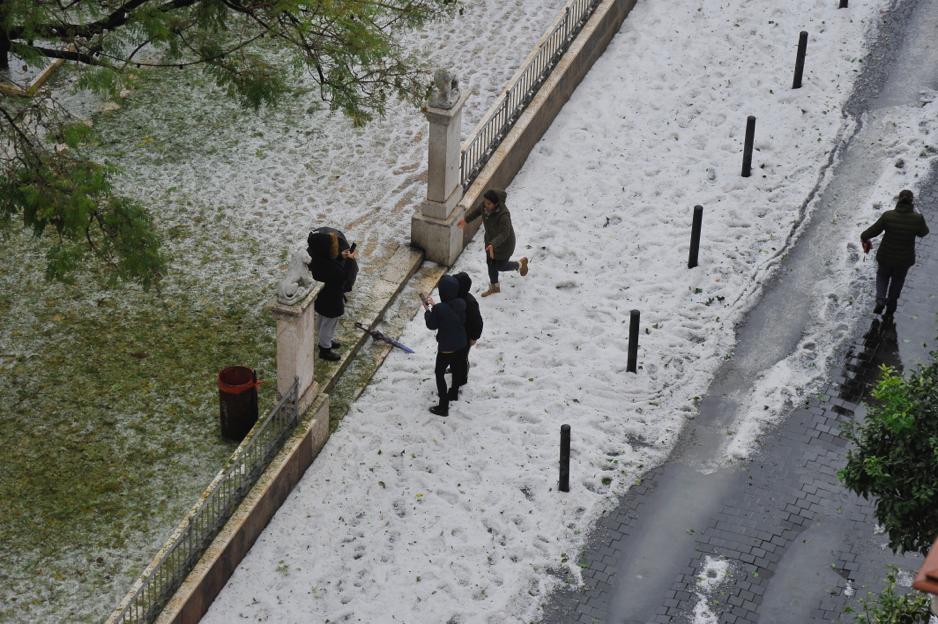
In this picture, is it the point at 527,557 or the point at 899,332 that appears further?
the point at 899,332

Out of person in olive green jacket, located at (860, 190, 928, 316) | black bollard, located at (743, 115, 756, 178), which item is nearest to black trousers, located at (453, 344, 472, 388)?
person in olive green jacket, located at (860, 190, 928, 316)

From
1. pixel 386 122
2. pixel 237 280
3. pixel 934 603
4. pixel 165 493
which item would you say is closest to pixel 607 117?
pixel 386 122

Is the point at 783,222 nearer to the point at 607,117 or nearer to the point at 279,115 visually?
the point at 607,117

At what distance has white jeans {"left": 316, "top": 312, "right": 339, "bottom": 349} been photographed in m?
15.1

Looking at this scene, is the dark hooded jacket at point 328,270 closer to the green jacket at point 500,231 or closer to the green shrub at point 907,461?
the green jacket at point 500,231

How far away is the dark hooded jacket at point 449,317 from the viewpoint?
1431cm

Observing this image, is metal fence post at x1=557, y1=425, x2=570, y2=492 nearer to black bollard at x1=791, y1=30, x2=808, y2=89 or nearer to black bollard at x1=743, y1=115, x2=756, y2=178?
black bollard at x1=743, y1=115, x2=756, y2=178

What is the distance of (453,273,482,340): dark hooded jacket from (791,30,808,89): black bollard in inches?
304

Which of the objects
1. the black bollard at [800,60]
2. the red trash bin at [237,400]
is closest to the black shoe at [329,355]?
the red trash bin at [237,400]

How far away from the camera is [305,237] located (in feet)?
56.1

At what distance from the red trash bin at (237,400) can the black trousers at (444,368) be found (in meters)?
1.88

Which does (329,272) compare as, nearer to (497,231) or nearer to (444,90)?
(497,231)

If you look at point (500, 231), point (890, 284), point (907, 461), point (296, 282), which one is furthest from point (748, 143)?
point (907, 461)

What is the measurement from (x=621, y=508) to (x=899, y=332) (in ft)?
13.9
